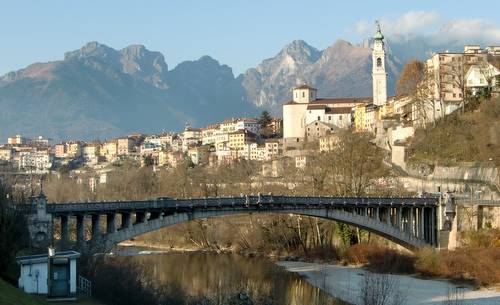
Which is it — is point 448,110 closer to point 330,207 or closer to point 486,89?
point 486,89

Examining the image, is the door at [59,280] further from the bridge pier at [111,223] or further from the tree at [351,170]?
the tree at [351,170]

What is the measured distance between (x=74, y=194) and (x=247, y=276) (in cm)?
5166

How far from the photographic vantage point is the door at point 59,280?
3231 centimetres

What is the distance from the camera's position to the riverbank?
41.7m

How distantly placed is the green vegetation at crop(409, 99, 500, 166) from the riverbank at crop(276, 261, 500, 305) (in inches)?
772

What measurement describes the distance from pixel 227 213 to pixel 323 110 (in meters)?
97.2

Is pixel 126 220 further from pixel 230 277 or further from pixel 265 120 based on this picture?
pixel 265 120

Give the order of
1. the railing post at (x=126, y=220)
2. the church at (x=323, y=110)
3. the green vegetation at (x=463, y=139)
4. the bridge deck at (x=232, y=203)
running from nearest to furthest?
the bridge deck at (x=232, y=203), the railing post at (x=126, y=220), the green vegetation at (x=463, y=139), the church at (x=323, y=110)

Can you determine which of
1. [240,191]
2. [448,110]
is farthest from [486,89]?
[240,191]

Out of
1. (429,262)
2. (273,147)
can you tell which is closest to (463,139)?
(429,262)

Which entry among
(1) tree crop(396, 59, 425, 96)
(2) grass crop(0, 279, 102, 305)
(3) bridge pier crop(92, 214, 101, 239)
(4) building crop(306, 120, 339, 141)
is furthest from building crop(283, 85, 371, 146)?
(2) grass crop(0, 279, 102, 305)

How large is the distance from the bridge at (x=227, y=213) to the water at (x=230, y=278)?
396 cm

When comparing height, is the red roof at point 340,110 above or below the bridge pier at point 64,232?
above

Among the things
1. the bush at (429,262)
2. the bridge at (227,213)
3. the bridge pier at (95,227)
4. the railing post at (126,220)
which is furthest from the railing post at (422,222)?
the bridge pier at (95,227)
